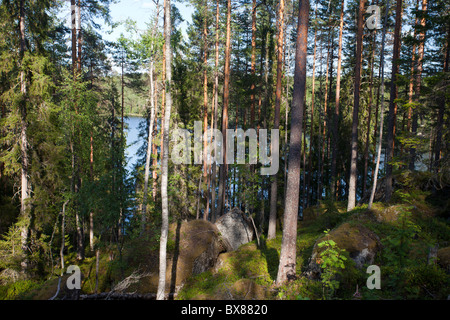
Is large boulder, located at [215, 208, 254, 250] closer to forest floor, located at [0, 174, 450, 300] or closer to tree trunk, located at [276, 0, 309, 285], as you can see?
forest floor, located at [0, 174, 450, 300]

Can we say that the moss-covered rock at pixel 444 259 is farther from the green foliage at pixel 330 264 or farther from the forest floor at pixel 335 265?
the green foliage at pixel 330 264


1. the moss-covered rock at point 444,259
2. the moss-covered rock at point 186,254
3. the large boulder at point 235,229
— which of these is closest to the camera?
the moss-covered rock at point 444,259

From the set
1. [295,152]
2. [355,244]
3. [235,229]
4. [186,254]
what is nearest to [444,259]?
[355,244]

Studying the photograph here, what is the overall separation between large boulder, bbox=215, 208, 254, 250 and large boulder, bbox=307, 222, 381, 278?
7.45 m

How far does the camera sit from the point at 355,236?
8703 millimetres

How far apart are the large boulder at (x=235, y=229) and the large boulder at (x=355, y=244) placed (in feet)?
24.4

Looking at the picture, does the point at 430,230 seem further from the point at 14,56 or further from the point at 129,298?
the point at 14,56

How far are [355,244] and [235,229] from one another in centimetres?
835

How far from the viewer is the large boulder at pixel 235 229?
15.2 m

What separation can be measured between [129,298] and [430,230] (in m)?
13.2

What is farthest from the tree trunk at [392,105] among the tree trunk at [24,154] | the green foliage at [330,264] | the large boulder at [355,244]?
the tree trunk at [24,154]

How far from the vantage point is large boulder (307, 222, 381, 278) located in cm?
763

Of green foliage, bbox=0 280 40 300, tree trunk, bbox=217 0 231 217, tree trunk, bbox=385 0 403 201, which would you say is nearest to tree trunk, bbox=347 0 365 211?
tree trunk, bbox=385 0 403 201
